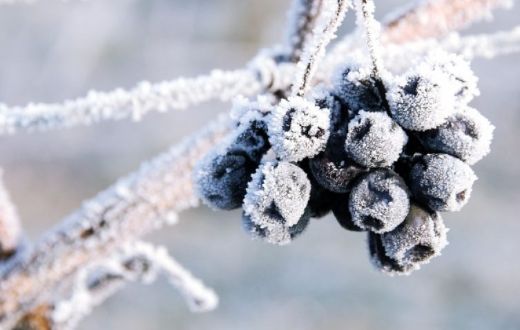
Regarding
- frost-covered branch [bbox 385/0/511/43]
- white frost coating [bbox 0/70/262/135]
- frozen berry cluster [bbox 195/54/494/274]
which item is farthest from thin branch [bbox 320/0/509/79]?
frozen berry cluster [bbox 195/54/494/274]

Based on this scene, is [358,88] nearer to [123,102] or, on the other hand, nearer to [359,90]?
[359,90]

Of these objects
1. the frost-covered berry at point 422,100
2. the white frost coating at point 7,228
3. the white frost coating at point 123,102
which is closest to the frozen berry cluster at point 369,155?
the frost-covered berry at point 422,100

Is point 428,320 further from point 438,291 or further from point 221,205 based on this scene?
point 221,205

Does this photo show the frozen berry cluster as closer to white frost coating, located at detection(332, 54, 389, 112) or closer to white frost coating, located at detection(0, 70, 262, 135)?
white frost coating, located at detection(332, 54, 389, 112)

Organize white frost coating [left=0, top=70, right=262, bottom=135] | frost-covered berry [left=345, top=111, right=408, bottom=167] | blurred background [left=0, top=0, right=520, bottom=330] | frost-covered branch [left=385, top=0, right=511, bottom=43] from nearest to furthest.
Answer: frost-covered berry [left=345, top=111, right=408, bottom=167] < white frost coating [left=0, top=70, right=262, bottom=135] < frost-covered branch [left=385, top=0, right=511, bottom=43] < blurred background [left=0, top=0, right=520, bottom=330]

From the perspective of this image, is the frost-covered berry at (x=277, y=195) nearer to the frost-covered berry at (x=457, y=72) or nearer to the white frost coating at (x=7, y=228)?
the frost-covered berry at (x=457, y=72)

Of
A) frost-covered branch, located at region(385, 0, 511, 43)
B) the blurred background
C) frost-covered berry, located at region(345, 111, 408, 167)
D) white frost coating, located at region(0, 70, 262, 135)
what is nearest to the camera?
frost-covered berry, located at region(345, 111, 408, 167)

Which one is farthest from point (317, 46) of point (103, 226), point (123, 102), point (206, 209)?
point (206, 209)
